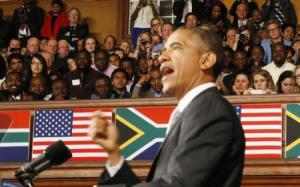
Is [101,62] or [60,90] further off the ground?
[101,62]

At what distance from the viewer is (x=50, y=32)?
12.0 m

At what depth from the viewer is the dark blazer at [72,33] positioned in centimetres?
1144

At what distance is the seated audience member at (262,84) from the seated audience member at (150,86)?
995 millimetres

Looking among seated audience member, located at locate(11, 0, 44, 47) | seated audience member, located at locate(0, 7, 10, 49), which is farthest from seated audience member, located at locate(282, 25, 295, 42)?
seated audience member, located at locate(0, 7, 10, 49)

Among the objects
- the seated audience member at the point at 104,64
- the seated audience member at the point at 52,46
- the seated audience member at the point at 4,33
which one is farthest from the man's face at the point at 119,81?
the seated audience member at the point at 4,33

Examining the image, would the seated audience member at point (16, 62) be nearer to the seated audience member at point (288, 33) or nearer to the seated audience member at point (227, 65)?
the seated audience member at point (227, 65)

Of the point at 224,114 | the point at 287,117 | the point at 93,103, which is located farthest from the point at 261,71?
the point at 224,114

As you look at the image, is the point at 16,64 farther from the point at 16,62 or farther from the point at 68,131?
the point at 68,131

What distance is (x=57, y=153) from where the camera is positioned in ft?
9.62

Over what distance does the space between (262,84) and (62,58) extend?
3053mm

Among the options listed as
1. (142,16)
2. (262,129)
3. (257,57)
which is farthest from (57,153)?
(142,16)

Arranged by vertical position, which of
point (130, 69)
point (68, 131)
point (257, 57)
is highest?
point (257, 57)

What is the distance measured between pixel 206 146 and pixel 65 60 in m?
7.74

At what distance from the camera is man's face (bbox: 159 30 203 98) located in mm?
2971
